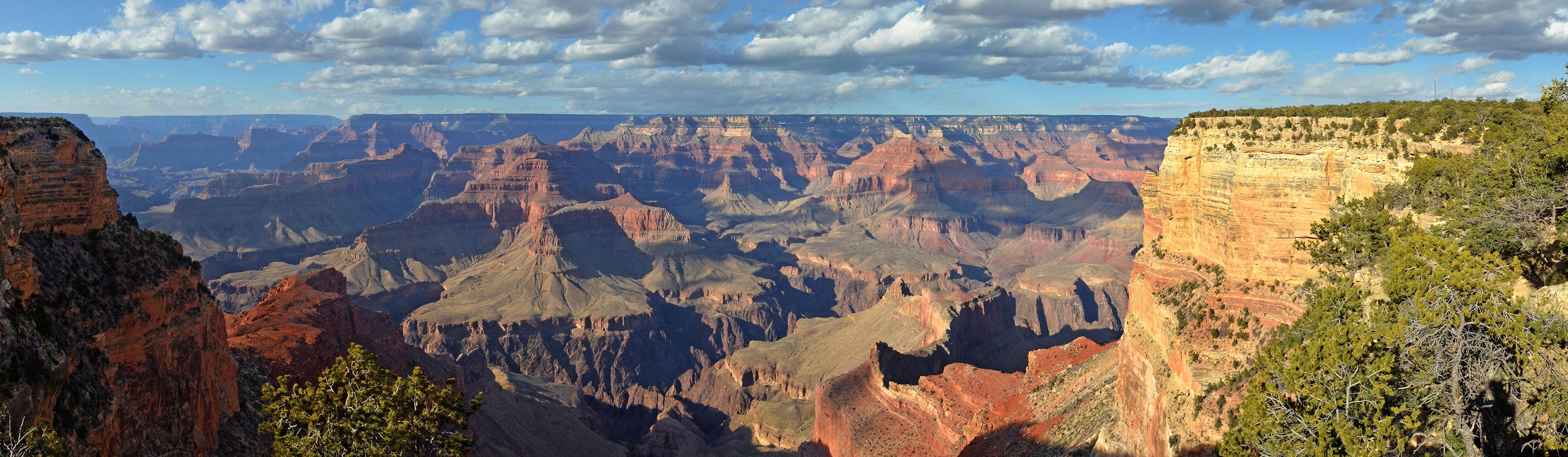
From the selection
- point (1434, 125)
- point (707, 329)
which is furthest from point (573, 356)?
point (1434, 125)

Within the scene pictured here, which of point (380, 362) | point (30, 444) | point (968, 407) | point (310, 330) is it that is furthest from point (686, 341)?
point (30, 444)

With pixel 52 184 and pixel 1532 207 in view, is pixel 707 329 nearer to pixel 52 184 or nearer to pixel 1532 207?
pixel 52 184

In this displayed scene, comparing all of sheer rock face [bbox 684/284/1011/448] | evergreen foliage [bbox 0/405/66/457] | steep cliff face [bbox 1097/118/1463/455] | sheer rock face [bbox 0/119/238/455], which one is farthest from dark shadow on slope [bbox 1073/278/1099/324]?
evergreen foliage [bbox 0/405/66/457]

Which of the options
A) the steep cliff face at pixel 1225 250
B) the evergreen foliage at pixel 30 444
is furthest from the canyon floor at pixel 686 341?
the evergreen foliage at pixel 30 444

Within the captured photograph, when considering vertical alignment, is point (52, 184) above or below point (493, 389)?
above

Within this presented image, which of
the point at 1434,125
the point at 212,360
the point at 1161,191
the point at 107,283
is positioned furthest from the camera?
the point at 1161,191

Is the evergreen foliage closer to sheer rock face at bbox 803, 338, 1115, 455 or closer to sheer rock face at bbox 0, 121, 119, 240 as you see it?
sheer rock face at bbox 0, 121, 119, 240
